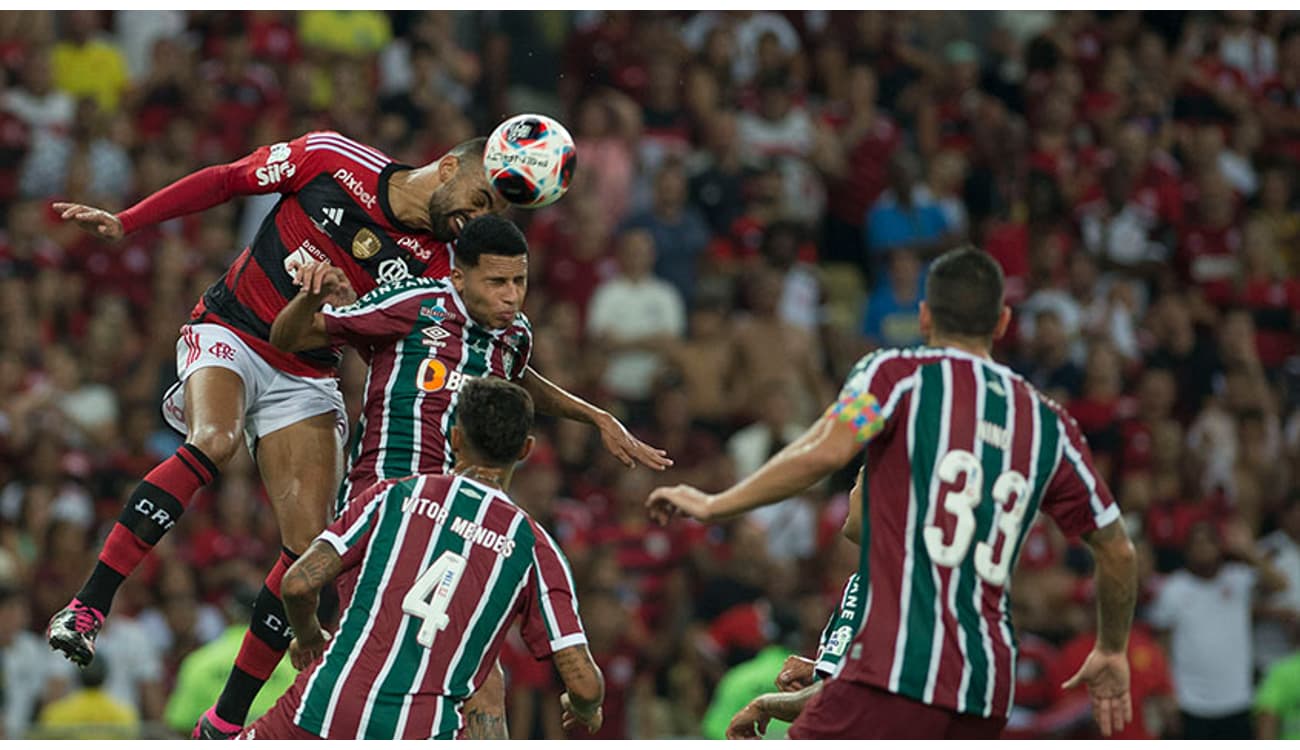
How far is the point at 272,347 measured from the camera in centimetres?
818

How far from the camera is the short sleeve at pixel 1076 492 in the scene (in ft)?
20.0

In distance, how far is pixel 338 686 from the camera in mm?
6184

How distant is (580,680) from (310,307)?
77.2 inches

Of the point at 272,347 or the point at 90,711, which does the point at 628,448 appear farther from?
the point at 90,711

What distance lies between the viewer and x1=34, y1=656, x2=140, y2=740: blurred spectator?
12188 mm

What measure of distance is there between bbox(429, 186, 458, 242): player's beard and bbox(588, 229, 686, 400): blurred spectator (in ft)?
23.7

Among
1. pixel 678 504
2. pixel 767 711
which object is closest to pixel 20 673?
pixel 767 711

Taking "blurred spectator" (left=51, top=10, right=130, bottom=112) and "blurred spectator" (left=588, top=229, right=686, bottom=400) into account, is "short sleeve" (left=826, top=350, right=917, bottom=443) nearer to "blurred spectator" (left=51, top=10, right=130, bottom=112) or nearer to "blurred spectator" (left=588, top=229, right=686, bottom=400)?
"blurred spectator" (left=588, top=229, right=686, bottom=400)

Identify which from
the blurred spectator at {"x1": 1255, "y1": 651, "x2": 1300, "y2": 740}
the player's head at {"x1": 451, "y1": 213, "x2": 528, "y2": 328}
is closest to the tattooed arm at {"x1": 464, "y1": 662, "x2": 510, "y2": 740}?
the player's head at {"x1": 451, "y1": 213, "x2": 528, "y2": 328}

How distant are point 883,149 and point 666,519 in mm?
11649

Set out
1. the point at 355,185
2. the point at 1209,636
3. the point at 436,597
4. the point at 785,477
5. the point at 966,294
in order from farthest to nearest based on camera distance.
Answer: the point at 1209,636 → the point at 355,185 → the point at 436,597 → the point at 966,294 → the point at 785,477

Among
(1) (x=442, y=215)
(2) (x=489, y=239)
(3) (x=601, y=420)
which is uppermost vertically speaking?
(1) (x=442, y=215)

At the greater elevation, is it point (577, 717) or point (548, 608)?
point (548, 608)

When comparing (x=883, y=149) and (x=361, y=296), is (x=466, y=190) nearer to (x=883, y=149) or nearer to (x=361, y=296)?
(x=361, y=296)
